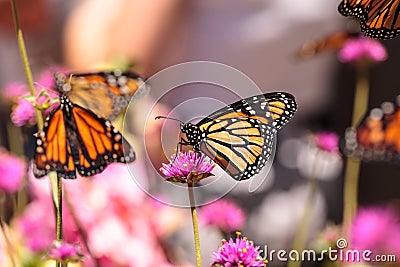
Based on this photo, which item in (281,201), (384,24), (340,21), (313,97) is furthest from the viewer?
(313,97)

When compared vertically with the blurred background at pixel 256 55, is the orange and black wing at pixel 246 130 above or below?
below

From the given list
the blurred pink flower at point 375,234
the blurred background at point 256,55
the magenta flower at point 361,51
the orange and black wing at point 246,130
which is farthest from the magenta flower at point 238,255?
the blurred background at point 256,55

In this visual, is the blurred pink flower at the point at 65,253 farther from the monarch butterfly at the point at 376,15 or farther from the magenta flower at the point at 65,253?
the monarch butterfly at the point at 376,15

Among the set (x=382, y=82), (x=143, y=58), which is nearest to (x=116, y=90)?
(x=143, y=58)

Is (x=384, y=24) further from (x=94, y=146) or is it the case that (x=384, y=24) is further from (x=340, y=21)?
(x=340, y=21)

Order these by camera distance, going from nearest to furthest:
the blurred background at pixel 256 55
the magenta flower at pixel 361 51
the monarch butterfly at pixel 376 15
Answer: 1. the monarch butterfly at pixel 376 15
2. the magenta flower at pixel 361 51
3. the blurred background at pixel 256 55

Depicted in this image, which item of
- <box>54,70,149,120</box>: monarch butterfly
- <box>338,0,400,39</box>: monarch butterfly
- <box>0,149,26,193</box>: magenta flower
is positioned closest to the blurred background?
<box>0,149,26,193</box>: magenta flower

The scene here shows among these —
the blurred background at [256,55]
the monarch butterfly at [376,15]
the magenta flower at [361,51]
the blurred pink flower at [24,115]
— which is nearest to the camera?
the monarch butterfly at [376,15]
